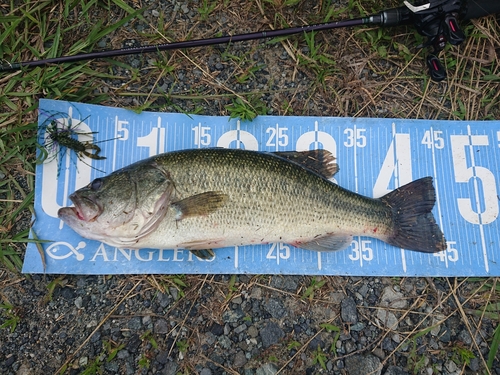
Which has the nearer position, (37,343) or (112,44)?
(37,343)

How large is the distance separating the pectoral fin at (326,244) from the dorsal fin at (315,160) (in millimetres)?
536

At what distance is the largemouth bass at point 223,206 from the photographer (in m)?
2.77

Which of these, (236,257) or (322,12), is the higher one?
(322,12)

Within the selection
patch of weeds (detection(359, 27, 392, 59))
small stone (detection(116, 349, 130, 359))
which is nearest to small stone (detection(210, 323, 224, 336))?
small stone (detection(116, 349, 130, 359))

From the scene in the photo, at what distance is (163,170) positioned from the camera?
2842mm

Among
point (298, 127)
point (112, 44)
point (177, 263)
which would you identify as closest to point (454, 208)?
point (298, 127)

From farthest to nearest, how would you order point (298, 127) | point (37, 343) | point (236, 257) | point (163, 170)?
1. point (298, 127)
2. point (236, 257)
3. point (37, 343)
4. point (163, 170)

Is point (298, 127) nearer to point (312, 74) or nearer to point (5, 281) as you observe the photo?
point (312, 74)

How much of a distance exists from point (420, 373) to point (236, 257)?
191 centimetres

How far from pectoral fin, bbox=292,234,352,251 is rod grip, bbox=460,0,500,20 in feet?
8.02

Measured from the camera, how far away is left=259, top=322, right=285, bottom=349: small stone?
3.16 metres

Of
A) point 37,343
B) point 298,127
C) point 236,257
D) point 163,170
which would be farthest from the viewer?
point 298,127

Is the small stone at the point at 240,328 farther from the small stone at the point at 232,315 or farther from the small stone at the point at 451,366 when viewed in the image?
the small stone at the point at 451,366

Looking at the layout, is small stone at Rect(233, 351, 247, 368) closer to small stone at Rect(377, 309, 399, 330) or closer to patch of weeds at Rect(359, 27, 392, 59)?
small stone at Rect(377, 309, 399, 330)
